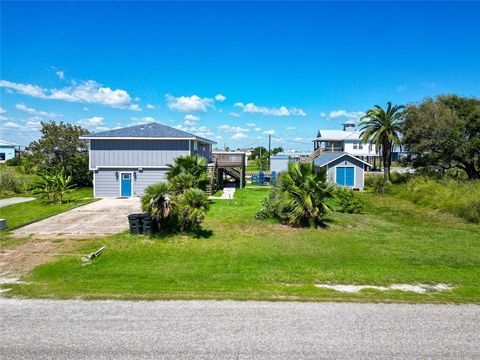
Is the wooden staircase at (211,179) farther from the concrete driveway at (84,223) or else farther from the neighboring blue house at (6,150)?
the neighboring blue house at (6,150)

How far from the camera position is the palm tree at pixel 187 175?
1250cm

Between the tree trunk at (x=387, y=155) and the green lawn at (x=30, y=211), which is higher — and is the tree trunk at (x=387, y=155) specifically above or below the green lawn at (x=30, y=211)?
above

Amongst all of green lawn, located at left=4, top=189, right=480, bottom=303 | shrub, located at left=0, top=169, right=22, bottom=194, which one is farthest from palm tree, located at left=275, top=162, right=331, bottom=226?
shrub, located at left=0, top=169, right=22, bottom=194

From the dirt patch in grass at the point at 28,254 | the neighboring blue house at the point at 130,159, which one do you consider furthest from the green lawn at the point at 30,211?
the dirt patch in grass at the point at 28,254

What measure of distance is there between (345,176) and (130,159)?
751 inches

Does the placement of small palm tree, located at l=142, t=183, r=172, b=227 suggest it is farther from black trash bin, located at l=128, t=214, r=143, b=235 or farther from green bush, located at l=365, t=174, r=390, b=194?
green bush, located at l=365, t=174, r=390, b=194

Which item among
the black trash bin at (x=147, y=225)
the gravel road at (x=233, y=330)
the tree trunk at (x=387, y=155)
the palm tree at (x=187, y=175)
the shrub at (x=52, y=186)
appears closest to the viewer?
the gravel road at (x=233, y=330)

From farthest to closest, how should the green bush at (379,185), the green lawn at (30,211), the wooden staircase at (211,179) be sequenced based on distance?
1. the green bush at (379,185)
2. the wooden staircase at (211,179)
3. the green lawn at (30,211)

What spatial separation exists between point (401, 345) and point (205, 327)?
318cm

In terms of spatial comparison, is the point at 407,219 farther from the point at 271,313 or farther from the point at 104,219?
the point at 104,219

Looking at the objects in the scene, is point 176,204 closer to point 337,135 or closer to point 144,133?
point 144,133

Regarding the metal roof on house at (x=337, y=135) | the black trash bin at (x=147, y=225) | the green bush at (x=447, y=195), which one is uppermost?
the metal roof on house at (x=337, y=135)

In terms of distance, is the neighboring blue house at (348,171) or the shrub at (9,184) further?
the neighboring blue house at (348,171)

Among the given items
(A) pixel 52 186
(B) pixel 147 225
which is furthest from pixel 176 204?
(A) pixel 52 186
